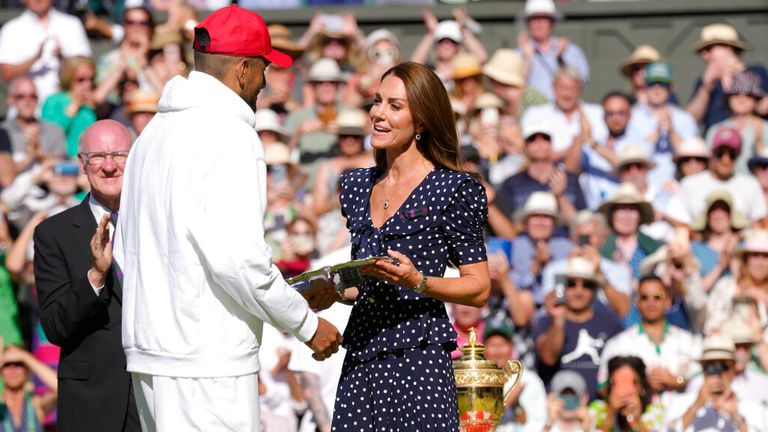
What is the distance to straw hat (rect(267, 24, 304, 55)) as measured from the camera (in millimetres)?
13766

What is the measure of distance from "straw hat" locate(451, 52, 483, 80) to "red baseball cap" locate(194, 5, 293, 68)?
293 inches

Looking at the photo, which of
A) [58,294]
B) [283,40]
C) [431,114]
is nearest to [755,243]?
[283,40]

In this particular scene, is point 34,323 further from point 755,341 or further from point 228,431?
point 228,431

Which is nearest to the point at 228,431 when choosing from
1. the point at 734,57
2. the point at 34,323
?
the point at 34,323

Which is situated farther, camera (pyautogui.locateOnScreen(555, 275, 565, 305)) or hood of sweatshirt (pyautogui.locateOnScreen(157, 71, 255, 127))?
camera (pyautogui.locateOnScreen(555, 275, 565, 305))

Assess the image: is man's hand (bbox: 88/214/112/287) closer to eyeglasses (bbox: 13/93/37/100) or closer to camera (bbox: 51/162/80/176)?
camera (bbox: 51/162/80/176)

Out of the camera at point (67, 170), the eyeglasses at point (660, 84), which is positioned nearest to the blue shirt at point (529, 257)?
the eyeglasses at point (660, 84)

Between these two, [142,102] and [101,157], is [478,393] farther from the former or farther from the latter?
[142,102]

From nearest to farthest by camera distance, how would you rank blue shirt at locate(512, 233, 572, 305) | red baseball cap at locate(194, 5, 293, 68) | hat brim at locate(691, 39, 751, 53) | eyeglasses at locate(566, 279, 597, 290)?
red baseball cap at locate(194, 5, 293, 68), eyeglasses at locate(566, 279, 597, 290), blue shirt at locate(512, 233, 572, 305), hat brim at locate(691, 39, 751, 53)

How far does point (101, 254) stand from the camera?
6062mm

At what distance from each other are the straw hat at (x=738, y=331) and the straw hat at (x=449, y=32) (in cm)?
404

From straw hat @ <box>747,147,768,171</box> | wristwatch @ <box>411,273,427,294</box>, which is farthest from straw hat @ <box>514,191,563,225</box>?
wristwatch @ <box>411,273,427,294</box>

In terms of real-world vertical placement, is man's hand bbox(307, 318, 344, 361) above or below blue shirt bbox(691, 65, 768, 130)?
below

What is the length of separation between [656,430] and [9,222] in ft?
16.0
